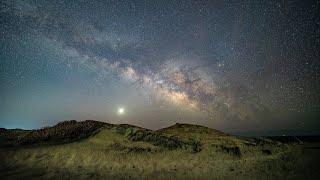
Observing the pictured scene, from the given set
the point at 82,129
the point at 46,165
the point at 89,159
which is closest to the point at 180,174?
the point at 89,159

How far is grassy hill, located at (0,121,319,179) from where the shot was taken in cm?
1358

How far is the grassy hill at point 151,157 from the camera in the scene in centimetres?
1358

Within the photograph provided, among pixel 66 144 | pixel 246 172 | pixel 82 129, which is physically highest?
pixel 82 129

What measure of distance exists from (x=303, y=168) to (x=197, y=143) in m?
7.05

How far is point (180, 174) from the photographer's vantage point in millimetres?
13711

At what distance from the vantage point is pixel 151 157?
51.5 ft

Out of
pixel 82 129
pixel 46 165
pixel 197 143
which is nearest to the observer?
pixel 46 165

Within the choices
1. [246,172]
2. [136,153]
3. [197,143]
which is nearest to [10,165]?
[136,153]

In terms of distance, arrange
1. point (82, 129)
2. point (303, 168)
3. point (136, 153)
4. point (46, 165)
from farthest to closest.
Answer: point (82, 129), point (136, 153), point (46, 165), point (303, 168)

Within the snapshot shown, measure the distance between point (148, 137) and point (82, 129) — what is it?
6812 millimetres

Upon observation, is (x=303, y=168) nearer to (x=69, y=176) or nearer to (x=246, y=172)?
(x=246, y=172)

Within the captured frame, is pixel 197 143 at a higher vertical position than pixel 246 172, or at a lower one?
higher

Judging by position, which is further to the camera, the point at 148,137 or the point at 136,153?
the point at 148,137

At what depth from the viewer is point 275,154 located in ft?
51.2
